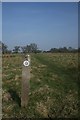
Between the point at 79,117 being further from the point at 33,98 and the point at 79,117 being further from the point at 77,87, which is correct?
the point at 77,87

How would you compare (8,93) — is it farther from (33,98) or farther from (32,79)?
(32,79)

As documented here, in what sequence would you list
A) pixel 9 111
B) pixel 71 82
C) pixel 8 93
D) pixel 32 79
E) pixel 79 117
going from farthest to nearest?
pixel 32 79 → pixel 71 82 → pixel 8 93 → pixel 9 111 → pixel 79 117

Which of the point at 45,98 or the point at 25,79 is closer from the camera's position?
the point at 25,79

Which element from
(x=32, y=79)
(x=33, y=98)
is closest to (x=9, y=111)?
(x=33, y=98)

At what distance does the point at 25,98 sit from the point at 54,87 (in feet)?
11.1

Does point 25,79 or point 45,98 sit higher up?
point 25,79

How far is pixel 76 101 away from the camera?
44.1 ft

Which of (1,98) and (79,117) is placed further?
(1,98)

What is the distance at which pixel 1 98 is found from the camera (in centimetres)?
1422

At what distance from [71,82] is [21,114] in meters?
5.52

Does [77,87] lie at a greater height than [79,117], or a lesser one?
greater

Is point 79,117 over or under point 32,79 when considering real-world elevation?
under

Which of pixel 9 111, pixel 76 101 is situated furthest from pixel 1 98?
pixel 76 101

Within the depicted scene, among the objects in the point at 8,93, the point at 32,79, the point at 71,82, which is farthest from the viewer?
the point at 32,79
